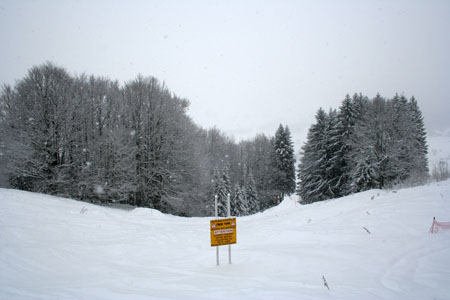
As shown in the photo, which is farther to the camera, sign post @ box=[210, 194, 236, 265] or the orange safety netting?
the orange safety netting

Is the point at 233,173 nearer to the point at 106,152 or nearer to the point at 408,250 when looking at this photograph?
the point at 106,152

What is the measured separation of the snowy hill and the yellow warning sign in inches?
24.8

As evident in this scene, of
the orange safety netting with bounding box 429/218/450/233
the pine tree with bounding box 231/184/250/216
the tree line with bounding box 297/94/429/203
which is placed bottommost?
the pine tree with bounding box 231/184/250/216

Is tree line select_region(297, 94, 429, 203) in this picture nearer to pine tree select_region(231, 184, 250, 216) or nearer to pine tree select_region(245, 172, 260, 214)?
pine tree select_region(231, 184, 250, 216)

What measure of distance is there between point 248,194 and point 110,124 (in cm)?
2586

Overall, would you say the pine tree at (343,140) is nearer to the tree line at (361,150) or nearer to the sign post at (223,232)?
the tree line at (361,150)

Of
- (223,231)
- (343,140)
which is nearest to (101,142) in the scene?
(223,231)

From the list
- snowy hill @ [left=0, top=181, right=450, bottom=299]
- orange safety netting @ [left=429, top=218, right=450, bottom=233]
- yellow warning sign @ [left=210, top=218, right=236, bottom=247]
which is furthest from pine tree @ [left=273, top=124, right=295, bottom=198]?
yellow warning sign @ [left=210, top=218, right=236, bottom=247]

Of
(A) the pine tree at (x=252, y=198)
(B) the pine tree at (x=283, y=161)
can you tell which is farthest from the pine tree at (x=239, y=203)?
(B) the pine tree at (x=283, y=161)

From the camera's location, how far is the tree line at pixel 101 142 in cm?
1834

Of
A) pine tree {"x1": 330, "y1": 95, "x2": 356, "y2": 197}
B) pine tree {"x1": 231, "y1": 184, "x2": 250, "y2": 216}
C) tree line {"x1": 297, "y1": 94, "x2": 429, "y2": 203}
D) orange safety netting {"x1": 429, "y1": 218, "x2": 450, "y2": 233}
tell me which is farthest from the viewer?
pine tree {"x1": 231, "y1": 184, "x2": 250, "y2": 216}

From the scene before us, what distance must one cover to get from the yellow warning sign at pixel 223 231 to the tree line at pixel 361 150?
17369mm

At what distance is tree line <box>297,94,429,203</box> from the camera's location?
23719mm

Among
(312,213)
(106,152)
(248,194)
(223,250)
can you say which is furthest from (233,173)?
(223,250)
